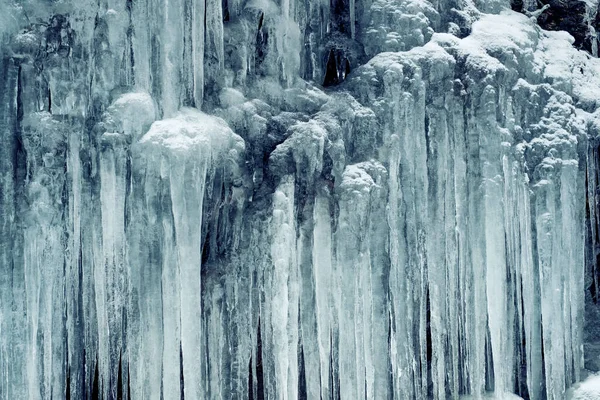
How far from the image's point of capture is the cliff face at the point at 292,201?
Answer: 305 inches

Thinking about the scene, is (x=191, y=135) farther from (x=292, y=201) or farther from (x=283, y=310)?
(x=283, y=310)

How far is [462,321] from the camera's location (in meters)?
9.45

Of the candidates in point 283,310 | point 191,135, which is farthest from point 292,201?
point 191,135

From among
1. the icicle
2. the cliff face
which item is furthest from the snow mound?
the icicle

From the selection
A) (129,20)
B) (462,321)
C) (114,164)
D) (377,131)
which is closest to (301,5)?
(377,131)

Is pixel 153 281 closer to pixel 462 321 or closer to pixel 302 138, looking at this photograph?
pixel 302 138

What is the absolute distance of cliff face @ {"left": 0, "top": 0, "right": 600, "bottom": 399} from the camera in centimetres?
773

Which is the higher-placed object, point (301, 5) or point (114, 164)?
point (301, 5)

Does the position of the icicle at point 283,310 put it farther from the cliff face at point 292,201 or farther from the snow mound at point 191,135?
the snow mound at point 191,135

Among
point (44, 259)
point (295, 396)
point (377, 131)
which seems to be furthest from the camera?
point (377, 131)

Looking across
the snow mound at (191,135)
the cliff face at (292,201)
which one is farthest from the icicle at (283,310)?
the snow mound at (191,135)

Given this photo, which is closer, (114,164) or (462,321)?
(114,164)

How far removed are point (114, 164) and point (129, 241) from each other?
2.13ft

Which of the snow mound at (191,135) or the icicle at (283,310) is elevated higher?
the snow mound at (191,135)
